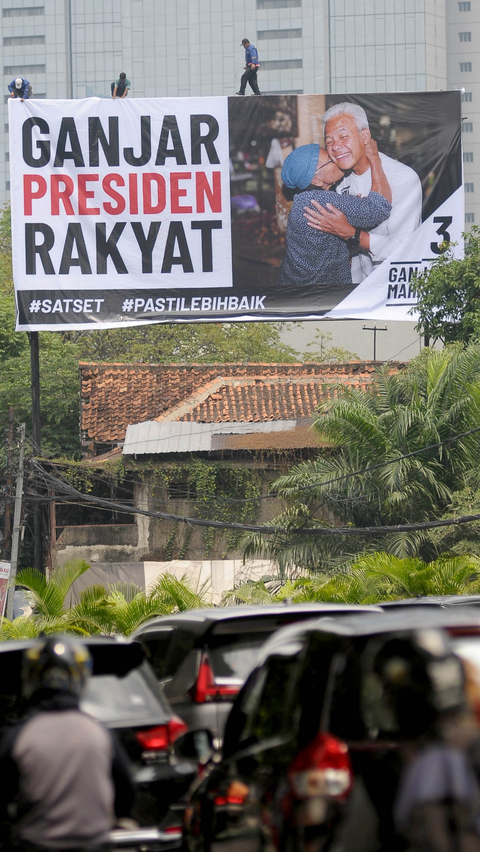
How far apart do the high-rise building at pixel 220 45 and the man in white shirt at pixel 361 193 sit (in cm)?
7554

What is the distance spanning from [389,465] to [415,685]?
17.5m

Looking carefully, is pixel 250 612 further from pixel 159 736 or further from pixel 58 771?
pixel 58 771

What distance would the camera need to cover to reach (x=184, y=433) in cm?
2398

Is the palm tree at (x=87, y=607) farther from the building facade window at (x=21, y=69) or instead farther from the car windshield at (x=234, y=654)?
the building facade window at (x=21, y=69)

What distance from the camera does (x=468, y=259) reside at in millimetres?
21578

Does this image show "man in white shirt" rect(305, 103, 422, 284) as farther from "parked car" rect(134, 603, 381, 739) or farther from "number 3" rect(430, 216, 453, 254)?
"parked car" rect(134, 603, 381, 739)

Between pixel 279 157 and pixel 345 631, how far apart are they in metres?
20.1

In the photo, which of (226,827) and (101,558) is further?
(101,558)

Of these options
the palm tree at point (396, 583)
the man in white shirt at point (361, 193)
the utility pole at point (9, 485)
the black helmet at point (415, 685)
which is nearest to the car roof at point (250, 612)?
the black helmet at point (415, 685)

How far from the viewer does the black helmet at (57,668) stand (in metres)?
3.71

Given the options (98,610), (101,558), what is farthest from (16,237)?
(98,610)

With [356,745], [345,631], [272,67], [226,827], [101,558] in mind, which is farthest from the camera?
[272,67]

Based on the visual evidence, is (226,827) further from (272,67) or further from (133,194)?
(272,67)

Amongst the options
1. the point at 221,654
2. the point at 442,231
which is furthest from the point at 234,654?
the point at 442,231
